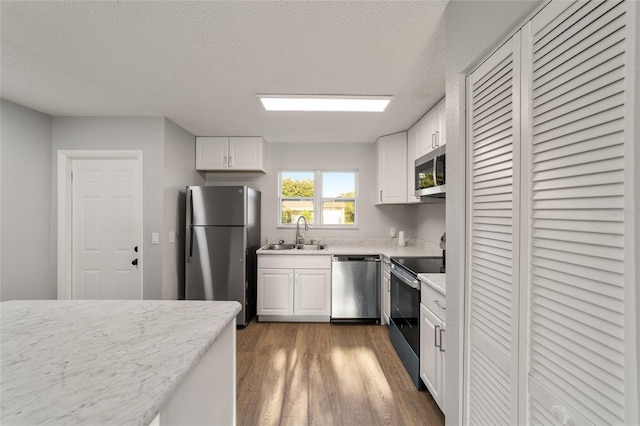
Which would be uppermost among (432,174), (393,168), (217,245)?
(393,168)

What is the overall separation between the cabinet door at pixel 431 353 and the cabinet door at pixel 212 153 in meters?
3.08

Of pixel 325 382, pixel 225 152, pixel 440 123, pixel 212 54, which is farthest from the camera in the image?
pixel 225 152

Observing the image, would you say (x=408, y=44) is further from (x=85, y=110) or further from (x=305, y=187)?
(x=85, y=110)

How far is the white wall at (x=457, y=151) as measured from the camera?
1175 millimetres

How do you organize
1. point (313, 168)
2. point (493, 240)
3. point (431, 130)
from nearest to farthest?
1. point (493, 240)
2. point (431, 130)
3. point (313, 168)

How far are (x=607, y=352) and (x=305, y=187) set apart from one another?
146 inches

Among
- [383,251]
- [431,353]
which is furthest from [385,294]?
[431,353]

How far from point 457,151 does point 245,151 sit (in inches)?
119

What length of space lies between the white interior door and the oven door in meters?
2.86

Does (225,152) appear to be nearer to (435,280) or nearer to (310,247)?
(310,247)

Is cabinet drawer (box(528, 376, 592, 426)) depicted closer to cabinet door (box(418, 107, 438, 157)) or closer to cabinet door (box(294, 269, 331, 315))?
cabinet door (box(418, 107, 438, 157))

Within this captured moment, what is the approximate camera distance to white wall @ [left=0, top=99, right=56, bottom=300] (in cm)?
255

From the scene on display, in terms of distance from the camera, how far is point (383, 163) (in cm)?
363

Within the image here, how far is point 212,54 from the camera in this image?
1826 millimetres
